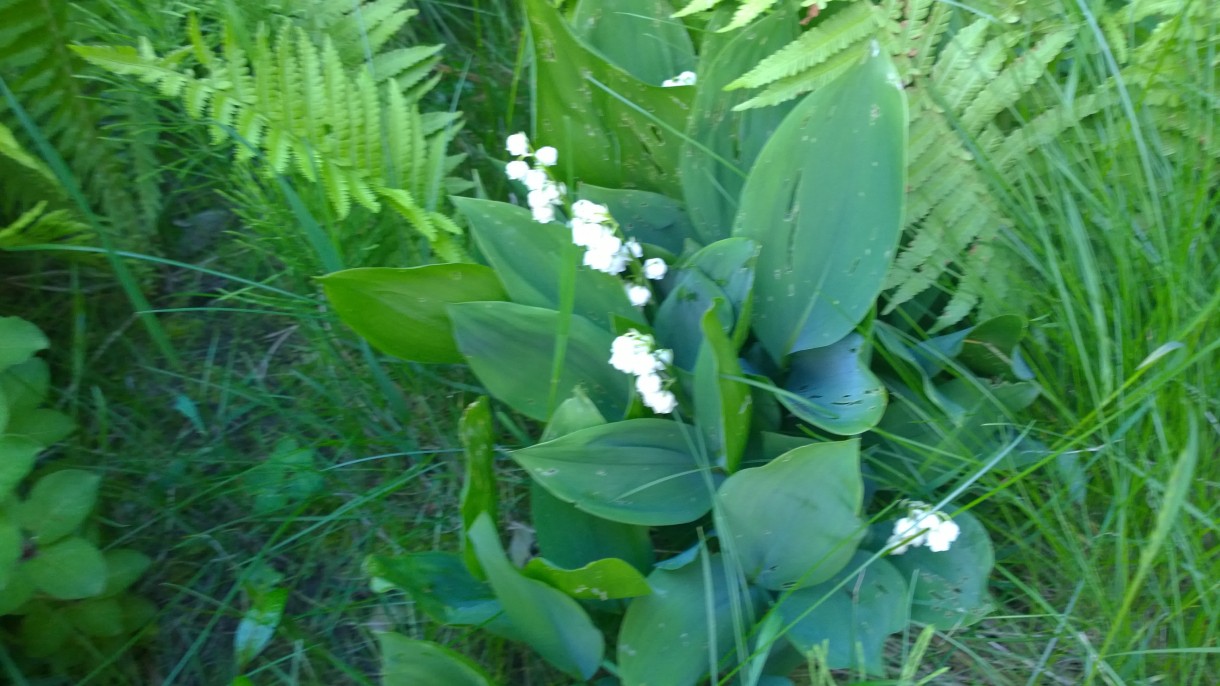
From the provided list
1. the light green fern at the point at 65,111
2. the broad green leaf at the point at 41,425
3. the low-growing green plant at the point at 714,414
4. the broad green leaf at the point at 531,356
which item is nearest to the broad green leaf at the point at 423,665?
the low-growing green plant at the point at 714,414

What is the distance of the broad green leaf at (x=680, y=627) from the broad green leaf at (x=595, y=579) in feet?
0.10

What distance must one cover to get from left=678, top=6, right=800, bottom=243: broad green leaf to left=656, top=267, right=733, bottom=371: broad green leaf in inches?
4.0

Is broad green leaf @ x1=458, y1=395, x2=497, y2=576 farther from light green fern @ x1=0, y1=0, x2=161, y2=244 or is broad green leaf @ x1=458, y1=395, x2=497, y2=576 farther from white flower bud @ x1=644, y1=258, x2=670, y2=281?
light green fern @ x1=0, y1=0, x2=161, y2=244

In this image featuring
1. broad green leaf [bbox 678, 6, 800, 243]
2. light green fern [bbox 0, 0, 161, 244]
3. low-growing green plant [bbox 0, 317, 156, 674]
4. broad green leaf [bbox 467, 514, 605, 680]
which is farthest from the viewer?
light green fern [bbox 0, 0, 161, 244]

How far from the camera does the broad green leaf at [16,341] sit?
91 centimetres

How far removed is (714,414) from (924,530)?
0.22 m

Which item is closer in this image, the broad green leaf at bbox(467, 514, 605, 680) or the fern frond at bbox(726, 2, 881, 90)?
the broad green leaf at bbox(467, 514, 605, 680)

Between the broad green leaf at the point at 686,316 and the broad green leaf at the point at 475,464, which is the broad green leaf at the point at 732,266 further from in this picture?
the broad green leaf at the point at 475,464

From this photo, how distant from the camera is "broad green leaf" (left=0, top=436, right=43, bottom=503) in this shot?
842mm

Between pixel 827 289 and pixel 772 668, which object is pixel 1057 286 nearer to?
pixel 827 289

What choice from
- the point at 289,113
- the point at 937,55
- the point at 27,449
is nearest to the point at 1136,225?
the point at 937,55

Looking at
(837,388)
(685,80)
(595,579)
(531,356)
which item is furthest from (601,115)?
(595,579)

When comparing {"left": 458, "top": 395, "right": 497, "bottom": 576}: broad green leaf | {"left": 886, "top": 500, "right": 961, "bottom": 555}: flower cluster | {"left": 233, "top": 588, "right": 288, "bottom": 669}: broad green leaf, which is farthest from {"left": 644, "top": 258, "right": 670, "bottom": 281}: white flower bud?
{"left": 233, "top": 588, "right": 288, "bottom": 669}: broad green leaf

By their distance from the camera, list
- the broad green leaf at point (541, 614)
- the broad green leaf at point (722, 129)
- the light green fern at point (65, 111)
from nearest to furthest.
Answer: the broad green leaf at point (541, 614)
the broad green leaf at point (722, 129)
the light green fern at point (65, 111)
